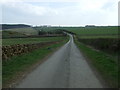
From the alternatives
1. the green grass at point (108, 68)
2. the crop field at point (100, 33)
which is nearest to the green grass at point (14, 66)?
the green grass at point (108, 68)

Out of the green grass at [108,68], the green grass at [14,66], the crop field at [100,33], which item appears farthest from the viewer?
the crop field at [100,33]

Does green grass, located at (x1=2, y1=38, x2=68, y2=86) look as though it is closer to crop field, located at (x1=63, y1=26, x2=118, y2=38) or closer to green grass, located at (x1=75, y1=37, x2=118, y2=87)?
green grass, located at (x1=75, y1=37, x2=118, y2=87)

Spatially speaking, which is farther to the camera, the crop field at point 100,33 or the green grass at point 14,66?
the crop field at point 100,33

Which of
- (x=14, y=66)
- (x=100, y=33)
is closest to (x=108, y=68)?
A: (x=14, y=66)

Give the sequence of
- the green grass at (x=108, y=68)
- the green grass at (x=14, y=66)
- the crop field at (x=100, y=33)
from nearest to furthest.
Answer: the green grass at (x=108, y=68), the green grass at (x=14, y=66), the crop field at (x=100, y=33)

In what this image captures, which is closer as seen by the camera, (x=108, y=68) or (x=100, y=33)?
(x=108, y=68)

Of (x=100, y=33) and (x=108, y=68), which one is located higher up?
(x=100, y=33)

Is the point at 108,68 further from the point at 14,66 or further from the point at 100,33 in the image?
the point at 100,33

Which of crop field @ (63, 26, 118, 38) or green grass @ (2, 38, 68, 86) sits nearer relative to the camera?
green grass @ (2, 38, 68, 86)

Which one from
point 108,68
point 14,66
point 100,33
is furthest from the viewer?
point 100,33

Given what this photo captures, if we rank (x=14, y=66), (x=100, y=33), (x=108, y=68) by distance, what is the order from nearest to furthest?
(x=108, y=68)
(x=14, y=66)
(x=100, y=33)

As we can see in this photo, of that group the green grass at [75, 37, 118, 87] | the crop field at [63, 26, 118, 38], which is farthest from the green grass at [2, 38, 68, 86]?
the crop field at [63, 26, 118, 38]

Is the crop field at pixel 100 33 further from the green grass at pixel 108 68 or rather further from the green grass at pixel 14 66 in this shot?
the green grass at pixel 14 66

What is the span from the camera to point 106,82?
36.2 feet
